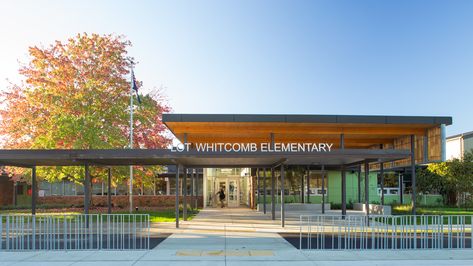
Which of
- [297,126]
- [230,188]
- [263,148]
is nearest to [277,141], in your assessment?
[297,126]

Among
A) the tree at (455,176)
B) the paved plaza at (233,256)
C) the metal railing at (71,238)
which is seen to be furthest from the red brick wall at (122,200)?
the paved plaza at (233,256)

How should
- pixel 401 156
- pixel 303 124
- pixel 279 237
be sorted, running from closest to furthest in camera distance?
pixel 279 237 < pixel 401 156 < pixel 303 124

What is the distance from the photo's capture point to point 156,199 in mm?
39688

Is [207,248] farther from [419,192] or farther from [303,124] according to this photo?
[419,192]

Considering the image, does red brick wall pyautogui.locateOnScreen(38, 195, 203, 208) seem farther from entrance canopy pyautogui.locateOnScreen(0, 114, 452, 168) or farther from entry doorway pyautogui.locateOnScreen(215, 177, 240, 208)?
entrance canopy pyautogui.locateOnScreen(0, 114, 452, 168)

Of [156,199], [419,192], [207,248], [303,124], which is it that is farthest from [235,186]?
[207,248]

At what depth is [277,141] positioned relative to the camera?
30.2 m

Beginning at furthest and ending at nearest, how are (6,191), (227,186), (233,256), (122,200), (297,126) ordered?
(6,191)
(227,186)
(122,200)
(297,126)
(233,256)

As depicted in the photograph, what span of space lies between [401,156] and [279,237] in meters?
5.91

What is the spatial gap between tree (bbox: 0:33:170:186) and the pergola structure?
3.70 m

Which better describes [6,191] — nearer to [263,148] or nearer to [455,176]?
[263,148]

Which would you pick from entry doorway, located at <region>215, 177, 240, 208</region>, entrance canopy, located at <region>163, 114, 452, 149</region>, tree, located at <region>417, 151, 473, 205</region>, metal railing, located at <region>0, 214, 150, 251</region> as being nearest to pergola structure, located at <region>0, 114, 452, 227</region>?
entrance canopy, located at <region>163, 114, 452, 149</region>

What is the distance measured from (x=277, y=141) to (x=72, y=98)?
11775 mm

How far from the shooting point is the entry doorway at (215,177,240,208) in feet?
131
